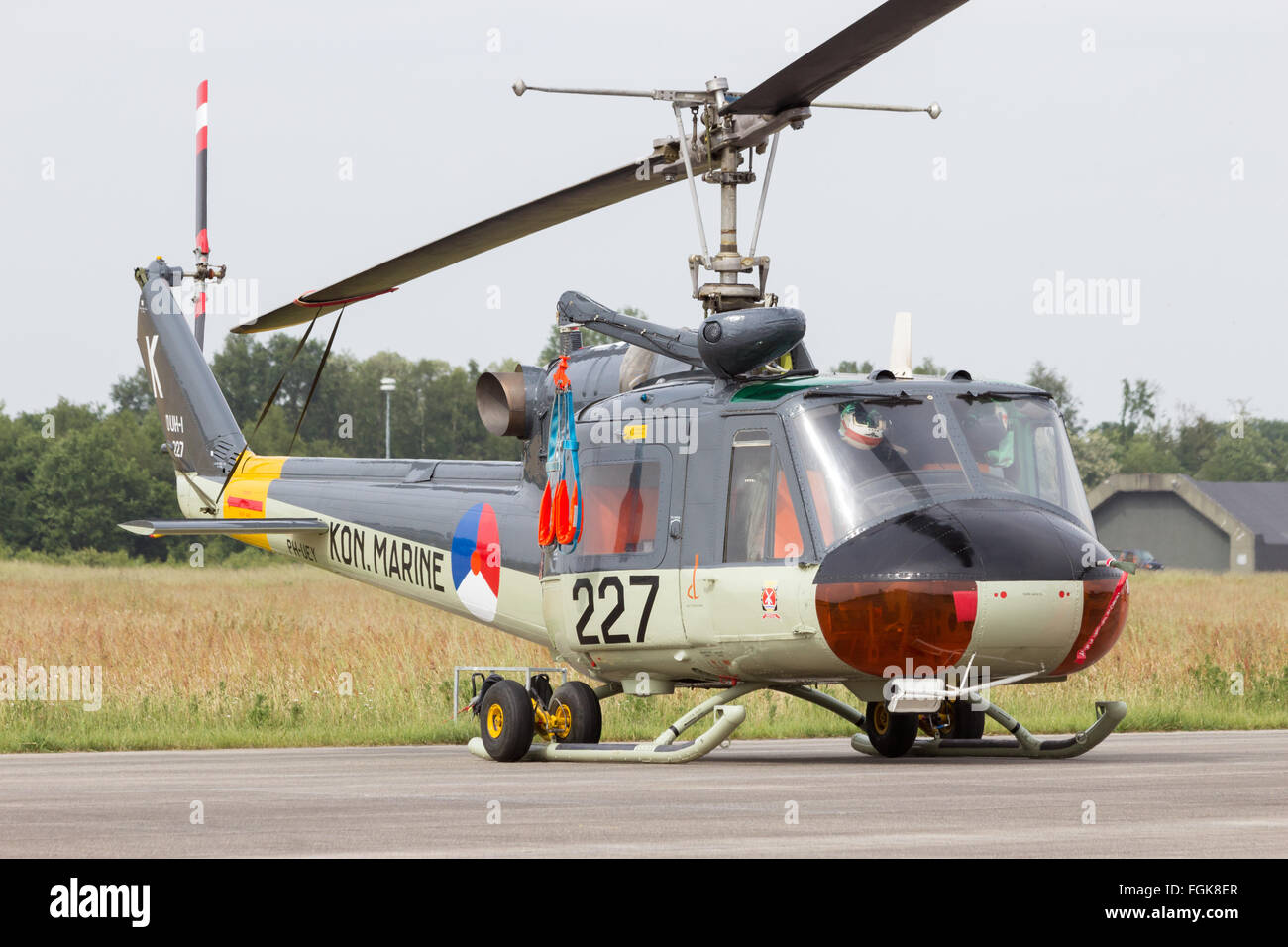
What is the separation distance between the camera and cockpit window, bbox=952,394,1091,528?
41.8 ft

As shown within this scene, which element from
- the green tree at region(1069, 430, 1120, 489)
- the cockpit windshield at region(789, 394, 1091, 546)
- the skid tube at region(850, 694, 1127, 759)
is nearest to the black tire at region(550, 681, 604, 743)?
the skid tube at region(850, 694, 1127, 759)

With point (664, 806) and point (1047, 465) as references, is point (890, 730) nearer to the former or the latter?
point (1047, 465)

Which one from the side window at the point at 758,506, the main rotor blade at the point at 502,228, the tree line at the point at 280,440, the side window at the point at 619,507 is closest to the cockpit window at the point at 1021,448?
the side window at the point at 758,506

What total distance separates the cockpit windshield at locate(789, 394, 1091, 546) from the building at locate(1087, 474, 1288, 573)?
2939 inches

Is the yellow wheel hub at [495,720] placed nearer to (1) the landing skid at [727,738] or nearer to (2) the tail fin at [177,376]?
(1) the landing skid at [727,738]

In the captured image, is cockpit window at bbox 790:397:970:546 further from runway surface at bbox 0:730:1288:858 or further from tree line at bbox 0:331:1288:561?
tree line at bbox 0:331:1288:561

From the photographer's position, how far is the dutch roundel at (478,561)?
1546 cm

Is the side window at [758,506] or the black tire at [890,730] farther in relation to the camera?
the black tire at [890,730]

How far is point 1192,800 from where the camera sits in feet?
32.9

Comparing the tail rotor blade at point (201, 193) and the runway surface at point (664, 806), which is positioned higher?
the tail rotor blade at point (201, 193)

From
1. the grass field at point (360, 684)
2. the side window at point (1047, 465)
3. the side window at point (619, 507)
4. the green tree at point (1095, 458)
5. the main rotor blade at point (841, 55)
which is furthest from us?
the green tree at point (1095, 458)

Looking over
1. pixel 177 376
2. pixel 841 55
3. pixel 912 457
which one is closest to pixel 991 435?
pixel 912 457

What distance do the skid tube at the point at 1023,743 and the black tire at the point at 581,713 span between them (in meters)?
2.05

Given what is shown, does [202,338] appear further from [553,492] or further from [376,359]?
[376,359]
